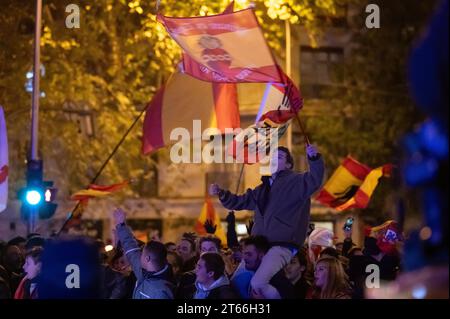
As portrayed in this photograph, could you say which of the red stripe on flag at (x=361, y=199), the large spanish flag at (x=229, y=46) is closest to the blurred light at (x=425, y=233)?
the large spanish flag at (x=229, y=46)

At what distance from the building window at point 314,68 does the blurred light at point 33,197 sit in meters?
17.1

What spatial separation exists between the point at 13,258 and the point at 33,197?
6.28 metres

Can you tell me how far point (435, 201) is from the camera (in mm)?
3713

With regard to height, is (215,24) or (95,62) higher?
(95,62)

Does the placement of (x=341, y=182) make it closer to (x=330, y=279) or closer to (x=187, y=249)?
(x=187, y=249)

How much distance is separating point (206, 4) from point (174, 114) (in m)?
6.88

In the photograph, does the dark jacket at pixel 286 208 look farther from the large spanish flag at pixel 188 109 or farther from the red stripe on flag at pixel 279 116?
the large spanish flag at pixel 188 109

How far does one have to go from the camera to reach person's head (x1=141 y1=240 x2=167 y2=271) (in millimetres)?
7781

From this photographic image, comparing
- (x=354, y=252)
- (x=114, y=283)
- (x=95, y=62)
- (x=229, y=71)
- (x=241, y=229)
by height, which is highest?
(x=95, y=62)

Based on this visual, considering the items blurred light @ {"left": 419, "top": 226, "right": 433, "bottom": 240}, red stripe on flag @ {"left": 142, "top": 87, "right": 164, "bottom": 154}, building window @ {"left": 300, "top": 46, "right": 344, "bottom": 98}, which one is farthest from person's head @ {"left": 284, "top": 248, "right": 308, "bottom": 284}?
building window @ {"left": 300, "top": 46, "right": 344, "bottom": 98}

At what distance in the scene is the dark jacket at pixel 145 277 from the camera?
7.79 meters

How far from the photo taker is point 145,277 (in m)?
7.95

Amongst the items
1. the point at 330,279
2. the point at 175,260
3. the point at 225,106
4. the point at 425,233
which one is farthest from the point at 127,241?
the point at 225,106
